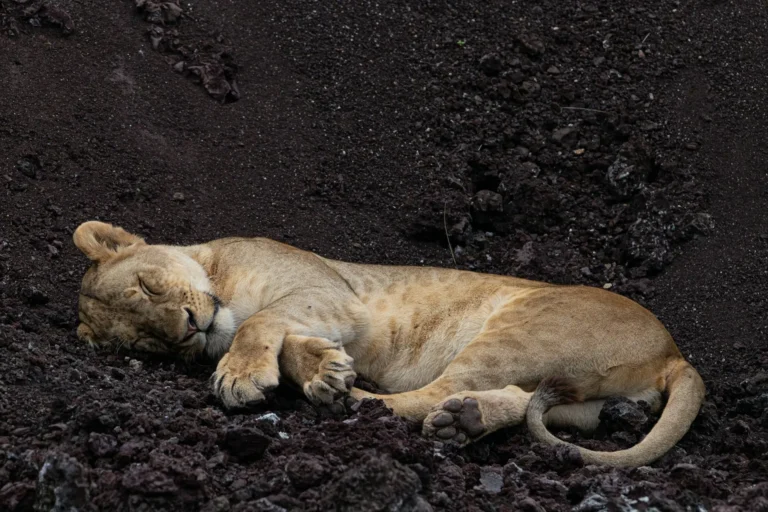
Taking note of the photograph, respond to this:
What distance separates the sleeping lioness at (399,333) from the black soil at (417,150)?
0.65 feet

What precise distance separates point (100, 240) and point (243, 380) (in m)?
1.83

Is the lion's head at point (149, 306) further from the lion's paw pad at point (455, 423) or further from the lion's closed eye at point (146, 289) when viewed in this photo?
the lion's paw pad at point (455, 423)

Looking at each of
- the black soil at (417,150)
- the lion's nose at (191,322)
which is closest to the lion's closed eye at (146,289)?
the lion's nose at (191,322)

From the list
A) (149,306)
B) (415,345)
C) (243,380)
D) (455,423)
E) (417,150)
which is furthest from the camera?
(417,150)

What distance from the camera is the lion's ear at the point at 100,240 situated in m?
6.72

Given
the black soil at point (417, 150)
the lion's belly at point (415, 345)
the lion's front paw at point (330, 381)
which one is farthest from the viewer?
the black soil at point (417, 150)

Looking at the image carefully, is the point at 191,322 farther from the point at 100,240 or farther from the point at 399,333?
the point at 399,333

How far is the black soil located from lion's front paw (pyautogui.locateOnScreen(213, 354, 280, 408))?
0.18m

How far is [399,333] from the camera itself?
22.4 feet

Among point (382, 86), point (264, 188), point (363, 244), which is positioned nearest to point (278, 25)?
point (382, 86)

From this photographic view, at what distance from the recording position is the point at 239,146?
898cm

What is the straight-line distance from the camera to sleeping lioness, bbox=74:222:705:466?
5656mm

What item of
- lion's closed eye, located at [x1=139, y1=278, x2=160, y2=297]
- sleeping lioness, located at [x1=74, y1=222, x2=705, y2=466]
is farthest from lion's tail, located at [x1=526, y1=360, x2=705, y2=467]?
lion's closed eye, located at [x1=139, y1=278, x2=160, y2=297]

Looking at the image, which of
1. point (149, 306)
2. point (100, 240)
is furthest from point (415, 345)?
point (100, 240)
